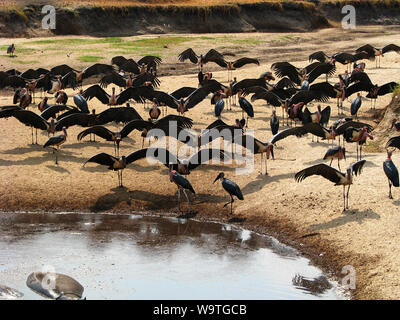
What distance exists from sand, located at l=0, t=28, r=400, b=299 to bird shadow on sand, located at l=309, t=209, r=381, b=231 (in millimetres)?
20

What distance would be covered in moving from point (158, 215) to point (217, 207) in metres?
1.36

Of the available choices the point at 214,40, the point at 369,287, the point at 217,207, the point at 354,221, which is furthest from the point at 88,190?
the point at 214,40

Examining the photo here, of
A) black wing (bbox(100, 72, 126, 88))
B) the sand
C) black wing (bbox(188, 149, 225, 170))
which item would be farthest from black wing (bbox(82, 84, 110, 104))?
black wing (bbox(188, 149, 225, 170))

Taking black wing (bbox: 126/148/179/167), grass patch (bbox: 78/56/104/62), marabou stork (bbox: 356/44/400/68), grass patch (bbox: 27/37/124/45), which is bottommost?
black wing (bbox: 126/148/179/167)

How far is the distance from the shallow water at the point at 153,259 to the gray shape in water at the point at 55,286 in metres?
0.15

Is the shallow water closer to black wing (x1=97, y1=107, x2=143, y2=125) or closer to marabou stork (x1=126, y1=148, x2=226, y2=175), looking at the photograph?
marabou stork (x1=126, y1=148, x2=226, y2=175)

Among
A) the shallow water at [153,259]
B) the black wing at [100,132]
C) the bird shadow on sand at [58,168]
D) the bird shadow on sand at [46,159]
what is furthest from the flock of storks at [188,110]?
the shallow water at [153,259]

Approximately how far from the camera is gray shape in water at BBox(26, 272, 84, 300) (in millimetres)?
12284

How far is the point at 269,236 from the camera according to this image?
51.0ft

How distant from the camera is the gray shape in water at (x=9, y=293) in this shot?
12328mm

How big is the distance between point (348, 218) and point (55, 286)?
6228 mm

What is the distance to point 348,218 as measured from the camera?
15.4 metres

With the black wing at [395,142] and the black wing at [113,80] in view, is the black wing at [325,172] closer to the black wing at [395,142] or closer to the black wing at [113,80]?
the black wing at [395,142]
